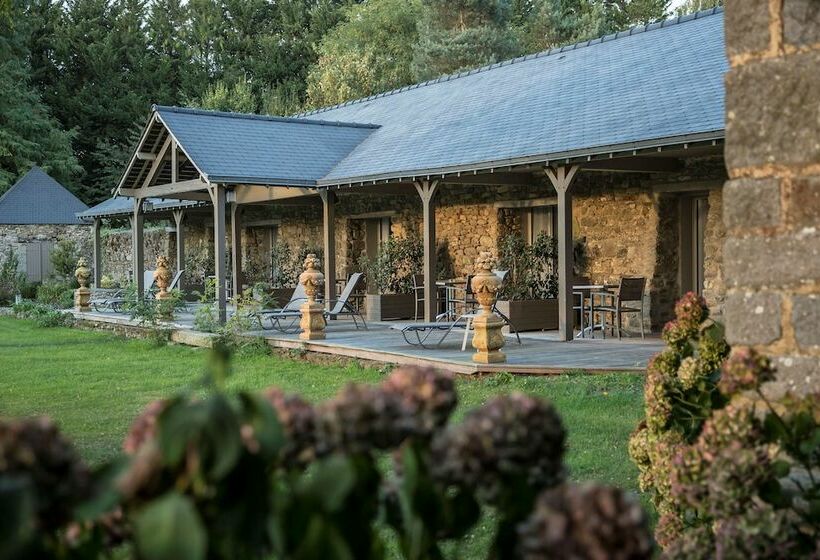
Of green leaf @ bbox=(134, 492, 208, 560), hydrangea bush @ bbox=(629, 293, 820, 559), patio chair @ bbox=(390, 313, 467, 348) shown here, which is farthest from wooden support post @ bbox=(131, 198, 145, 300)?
green leaf @ bbox=(134, 492, 208, 560)

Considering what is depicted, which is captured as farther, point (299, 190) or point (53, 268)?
point (53, 268)

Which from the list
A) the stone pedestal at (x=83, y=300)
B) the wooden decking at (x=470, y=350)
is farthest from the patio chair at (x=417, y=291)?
the stone pedestal at (x=83, y=300)

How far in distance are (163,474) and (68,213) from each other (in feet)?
96.2

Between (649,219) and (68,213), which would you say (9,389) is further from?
(68,213)

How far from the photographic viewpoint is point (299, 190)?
14.0 m

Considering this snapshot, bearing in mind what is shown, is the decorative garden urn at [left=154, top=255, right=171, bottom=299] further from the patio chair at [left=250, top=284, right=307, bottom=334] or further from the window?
the window

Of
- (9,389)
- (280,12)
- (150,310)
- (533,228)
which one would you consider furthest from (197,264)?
(280,12)

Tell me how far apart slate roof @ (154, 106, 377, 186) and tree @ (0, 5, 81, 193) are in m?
18.0

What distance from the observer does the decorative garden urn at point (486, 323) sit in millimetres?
9016

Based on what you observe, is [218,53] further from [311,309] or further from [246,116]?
[311,309]

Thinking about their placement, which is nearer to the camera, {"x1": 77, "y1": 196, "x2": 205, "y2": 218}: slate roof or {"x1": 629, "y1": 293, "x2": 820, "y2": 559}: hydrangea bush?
{"x1": 629, "y1": 293, "x2": 820, "y2": 559}: hydrangea bush

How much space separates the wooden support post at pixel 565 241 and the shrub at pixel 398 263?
4834 mm

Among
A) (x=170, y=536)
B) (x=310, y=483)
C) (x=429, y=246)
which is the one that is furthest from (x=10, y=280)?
(x=170, y=536)

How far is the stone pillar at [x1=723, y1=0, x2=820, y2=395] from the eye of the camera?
2.60 metres
